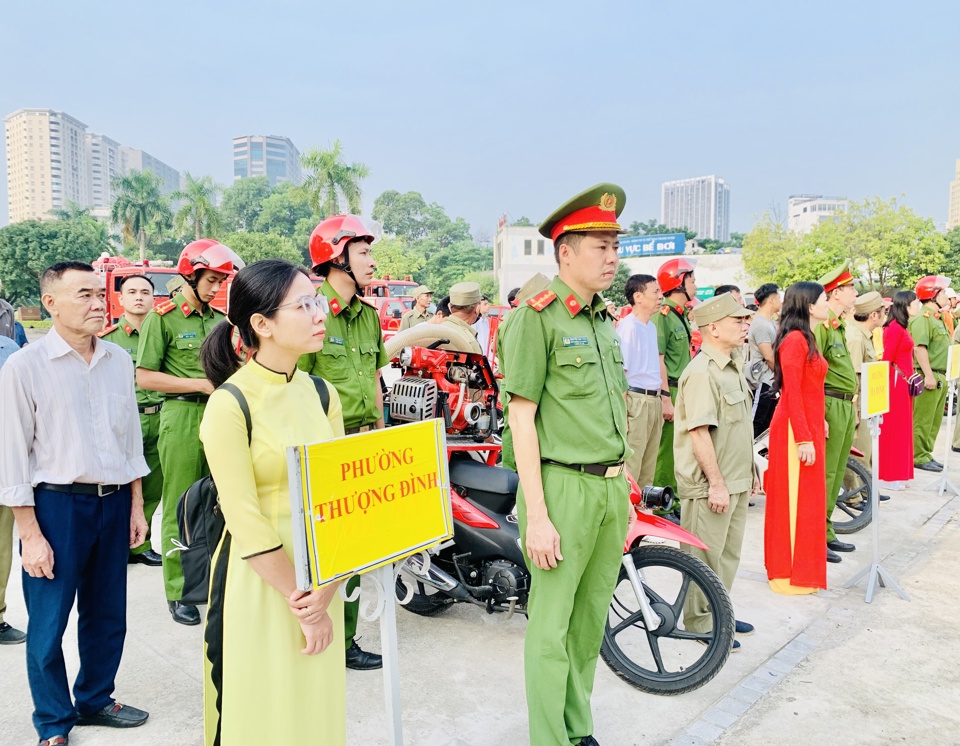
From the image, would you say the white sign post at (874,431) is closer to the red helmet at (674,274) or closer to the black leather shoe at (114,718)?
the red helmet at (674,274)

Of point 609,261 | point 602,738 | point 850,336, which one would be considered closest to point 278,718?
point 602,738

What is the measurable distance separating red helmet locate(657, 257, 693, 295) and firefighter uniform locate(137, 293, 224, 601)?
3652 millimetres

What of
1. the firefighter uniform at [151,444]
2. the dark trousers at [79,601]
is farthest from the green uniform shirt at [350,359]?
the firefighter uniform at [151,444]

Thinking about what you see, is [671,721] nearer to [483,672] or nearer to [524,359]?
[483,672]

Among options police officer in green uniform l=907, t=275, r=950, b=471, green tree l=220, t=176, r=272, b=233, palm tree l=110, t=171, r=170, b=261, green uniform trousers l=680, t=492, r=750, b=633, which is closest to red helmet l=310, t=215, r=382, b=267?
green uniform trousers l=680, t=492, r=750, b=633

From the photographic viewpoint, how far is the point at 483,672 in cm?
339

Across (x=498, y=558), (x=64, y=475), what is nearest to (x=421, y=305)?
(x=498, y=558)

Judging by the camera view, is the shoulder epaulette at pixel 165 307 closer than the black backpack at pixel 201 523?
No

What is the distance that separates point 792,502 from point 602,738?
2066 millimetres

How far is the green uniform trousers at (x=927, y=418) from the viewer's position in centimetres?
789

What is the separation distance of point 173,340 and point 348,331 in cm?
112

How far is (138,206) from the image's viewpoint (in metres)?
47.8

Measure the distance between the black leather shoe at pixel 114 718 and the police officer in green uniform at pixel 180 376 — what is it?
0.95 meters

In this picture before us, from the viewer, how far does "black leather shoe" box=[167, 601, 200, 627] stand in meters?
3.88
